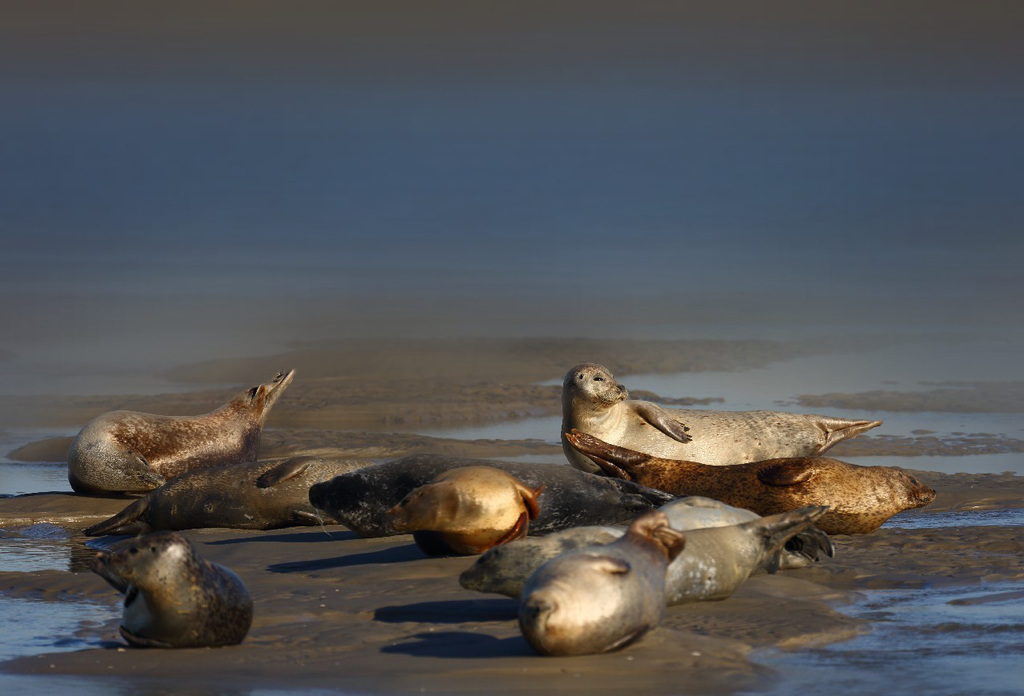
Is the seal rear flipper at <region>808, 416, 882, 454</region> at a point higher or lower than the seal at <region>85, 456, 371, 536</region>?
higher

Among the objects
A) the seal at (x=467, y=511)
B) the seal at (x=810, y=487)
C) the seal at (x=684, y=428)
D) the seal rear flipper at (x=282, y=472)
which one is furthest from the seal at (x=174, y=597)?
the seal at (x=684, y=428)

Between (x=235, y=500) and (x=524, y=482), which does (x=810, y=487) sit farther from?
(x=235, y=500)

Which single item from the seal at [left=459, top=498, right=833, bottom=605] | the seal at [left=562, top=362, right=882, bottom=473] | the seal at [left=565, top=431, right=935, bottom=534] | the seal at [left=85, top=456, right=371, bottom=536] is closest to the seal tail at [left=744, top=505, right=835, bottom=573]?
the seal at [left=459, top=498, right=833, bottom=605]

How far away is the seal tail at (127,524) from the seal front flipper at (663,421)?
11.1 feet

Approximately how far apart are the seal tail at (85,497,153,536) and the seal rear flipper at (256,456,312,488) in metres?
0.73

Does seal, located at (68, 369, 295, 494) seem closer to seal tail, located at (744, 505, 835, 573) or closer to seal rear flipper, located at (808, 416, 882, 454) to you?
seal rear flipper, located at (808, 416, 882, 454)

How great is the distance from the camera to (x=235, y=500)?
28.0ft

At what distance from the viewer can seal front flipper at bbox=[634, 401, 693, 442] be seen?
32.7 feet

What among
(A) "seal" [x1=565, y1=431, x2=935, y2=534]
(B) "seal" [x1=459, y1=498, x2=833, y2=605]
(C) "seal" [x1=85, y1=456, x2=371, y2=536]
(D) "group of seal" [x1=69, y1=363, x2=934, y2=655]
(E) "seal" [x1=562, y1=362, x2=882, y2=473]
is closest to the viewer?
(D) "group of seal" [x1=69, y1=363, x2=934, y2=655]

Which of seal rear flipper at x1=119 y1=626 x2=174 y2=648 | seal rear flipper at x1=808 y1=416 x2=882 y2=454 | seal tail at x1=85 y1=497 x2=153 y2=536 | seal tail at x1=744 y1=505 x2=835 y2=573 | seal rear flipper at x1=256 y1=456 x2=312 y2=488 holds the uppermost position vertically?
seal rear flipper at x1=808 y1=416 x2=882 y2=454

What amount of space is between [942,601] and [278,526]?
393 cm

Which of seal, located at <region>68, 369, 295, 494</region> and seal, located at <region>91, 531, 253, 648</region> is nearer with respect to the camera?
seal, located at <region>91, 531, 253, 648</region>

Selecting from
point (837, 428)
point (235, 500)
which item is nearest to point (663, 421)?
point (837, 428)

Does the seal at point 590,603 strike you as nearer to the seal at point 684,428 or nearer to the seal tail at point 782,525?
the seal tail at point 782,525
